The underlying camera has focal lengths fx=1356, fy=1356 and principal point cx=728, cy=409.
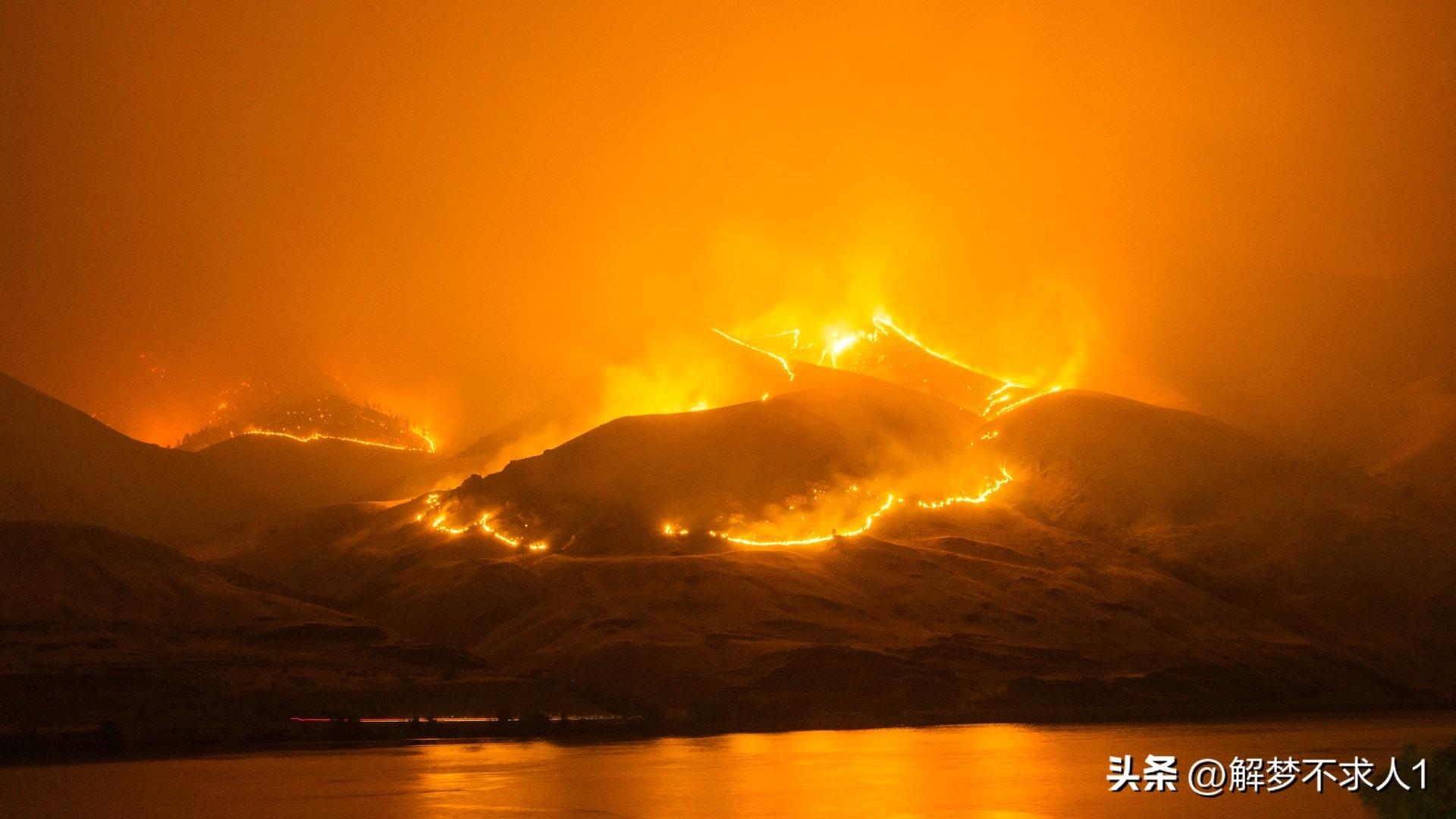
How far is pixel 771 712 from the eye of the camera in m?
130

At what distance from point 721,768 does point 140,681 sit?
5266 cm

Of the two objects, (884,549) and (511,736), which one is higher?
(884,549)

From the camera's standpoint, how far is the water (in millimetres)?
63062

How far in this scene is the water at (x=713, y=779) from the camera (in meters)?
63.1

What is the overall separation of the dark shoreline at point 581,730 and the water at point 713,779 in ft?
A: 13.5

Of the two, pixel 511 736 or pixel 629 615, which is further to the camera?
pixel 629 615

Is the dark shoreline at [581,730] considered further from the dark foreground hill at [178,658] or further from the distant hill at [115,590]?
the distant hill at [115,590]

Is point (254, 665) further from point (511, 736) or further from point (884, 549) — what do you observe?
point (884, 549)

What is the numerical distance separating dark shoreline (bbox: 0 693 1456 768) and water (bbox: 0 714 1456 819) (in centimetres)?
413

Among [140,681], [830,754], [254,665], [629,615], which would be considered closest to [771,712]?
[629,615]

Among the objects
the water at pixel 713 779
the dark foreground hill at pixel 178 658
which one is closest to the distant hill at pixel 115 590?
the dark foreground hill at pixel 178 658

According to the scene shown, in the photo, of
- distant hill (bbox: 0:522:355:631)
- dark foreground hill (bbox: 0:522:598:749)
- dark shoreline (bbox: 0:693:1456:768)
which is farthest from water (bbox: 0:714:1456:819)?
distant hill (bbox: 0:522:355:631)

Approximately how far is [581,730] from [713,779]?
41.3 meters

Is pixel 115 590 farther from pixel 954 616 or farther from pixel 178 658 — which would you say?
pixel 954 616
